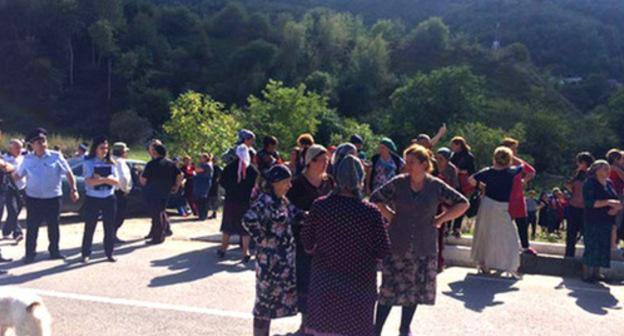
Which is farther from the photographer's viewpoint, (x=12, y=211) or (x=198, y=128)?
(x=198, y=128)

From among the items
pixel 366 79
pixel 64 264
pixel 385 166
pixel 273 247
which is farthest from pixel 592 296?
pixel 366 79

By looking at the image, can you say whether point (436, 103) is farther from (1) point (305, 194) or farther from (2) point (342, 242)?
(2) point (342, 242)

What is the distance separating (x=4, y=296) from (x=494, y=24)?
149m

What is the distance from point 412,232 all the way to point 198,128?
1720 centimetres

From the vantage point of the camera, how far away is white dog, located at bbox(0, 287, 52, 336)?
468 cm

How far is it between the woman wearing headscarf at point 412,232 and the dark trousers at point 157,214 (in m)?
6.20

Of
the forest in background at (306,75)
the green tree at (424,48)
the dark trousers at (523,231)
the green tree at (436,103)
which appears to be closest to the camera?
the dark trousers at (523,231)

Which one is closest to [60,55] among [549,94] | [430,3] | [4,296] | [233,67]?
[233,67]

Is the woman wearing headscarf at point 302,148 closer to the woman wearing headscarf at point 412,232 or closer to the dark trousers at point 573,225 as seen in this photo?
the woman wearing headscarf at point 412,232

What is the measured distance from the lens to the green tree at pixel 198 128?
2156cm

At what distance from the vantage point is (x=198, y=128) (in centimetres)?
2173

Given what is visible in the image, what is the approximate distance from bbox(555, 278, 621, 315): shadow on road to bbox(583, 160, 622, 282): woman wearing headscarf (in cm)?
32

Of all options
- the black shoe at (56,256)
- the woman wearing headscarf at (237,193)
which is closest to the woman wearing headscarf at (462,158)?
the woman wearing headscarf at (237,193)

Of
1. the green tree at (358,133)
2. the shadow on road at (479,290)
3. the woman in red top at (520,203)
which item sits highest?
the green tree at (358,133)
